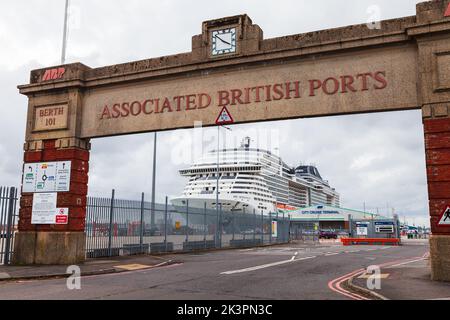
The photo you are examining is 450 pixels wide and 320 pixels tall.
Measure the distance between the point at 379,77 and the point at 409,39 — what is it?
1.30m

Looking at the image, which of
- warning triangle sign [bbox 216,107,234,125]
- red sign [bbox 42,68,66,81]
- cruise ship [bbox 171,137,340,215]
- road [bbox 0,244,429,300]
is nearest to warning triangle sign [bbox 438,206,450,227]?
road [bbox 0,244,429,300]

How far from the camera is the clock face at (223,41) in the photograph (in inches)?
564

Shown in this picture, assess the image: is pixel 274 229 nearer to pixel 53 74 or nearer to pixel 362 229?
pixel 362 229

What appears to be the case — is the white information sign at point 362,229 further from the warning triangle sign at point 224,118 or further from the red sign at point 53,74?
the red sign at point 53,74

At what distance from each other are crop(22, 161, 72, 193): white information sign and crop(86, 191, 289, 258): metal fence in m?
2.35

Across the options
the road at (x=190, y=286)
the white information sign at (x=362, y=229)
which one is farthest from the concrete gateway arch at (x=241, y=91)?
the white information sign at (x=362, y=229)

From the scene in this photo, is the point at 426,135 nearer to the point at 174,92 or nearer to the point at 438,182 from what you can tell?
the point at 438,182

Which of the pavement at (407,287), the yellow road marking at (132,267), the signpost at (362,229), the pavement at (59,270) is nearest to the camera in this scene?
the pavement at (407,287)

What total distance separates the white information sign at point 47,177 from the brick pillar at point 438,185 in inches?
478

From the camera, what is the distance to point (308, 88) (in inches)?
524

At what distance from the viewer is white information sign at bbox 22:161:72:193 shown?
15.9 metres

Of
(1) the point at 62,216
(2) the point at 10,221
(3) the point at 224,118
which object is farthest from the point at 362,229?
(2) the point at 10,221

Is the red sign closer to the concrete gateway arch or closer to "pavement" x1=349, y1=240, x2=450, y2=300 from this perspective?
the concrete gateway arch
